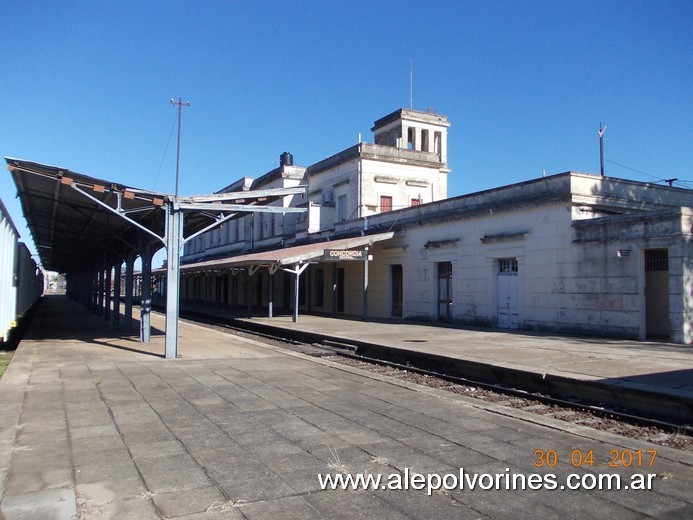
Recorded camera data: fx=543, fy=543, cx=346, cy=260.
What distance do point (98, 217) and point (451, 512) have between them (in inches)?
611

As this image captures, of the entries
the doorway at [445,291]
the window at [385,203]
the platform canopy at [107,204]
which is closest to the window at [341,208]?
the window at [385,203]

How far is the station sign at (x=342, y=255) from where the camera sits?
2064 cm

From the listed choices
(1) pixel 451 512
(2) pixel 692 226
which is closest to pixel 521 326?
(2) pixel 692 226

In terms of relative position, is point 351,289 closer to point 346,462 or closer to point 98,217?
point 98,217

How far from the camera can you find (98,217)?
16.6 m

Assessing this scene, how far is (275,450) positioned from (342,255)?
620 inches

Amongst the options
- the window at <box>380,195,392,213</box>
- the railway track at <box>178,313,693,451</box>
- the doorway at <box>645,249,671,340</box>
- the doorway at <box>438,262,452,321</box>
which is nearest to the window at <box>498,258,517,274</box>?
the doorway at <box>438,262,452,321</box>

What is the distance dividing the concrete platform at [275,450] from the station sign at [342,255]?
11105 millimetres

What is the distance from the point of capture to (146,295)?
1464 cm

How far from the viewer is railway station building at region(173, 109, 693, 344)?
14.2 m

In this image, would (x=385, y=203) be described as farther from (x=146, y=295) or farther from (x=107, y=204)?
(x=107, y=204)

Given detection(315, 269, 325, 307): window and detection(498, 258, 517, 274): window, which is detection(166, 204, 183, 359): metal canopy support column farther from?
detection(315, 269, 325, 307): window

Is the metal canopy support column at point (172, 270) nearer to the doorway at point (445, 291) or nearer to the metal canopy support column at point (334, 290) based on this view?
the doorway at point (445, 291)

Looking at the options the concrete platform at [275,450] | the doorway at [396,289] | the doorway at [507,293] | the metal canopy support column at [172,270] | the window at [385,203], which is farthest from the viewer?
the window at [385,203]
